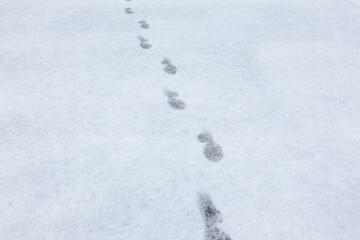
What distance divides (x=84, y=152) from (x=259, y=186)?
3.42 feet

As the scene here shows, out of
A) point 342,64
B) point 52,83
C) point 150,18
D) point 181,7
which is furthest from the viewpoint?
point 181,7

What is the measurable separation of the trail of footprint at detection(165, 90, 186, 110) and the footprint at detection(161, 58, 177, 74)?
0.91 feet

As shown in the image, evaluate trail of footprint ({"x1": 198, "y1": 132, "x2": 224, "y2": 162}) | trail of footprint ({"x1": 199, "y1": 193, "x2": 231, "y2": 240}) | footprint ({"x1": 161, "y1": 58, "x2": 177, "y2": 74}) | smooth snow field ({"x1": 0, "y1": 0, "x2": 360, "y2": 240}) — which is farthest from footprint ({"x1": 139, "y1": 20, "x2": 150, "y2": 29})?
trail of footprint ({"x1": 199, "y1": 193, "x2": 231, "y2": 240})

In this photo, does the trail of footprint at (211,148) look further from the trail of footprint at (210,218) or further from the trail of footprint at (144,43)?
the trail of footprint at (144,43)

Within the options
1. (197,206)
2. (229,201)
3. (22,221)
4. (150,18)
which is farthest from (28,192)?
(150,18)

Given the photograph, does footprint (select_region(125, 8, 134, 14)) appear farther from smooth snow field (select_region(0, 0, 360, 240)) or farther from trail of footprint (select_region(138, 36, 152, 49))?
trail of footprint (select_region(138, 36, 152, 49))

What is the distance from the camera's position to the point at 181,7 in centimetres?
362

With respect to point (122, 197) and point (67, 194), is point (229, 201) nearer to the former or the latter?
point (122, 197)

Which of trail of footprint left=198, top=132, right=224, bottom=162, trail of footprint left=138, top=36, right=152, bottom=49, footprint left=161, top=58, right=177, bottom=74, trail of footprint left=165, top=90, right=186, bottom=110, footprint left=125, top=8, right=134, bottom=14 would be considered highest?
trail of footprint left=198, top=132, right=224, bottom=162

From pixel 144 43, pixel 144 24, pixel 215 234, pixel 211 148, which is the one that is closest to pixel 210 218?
pixel 215 234

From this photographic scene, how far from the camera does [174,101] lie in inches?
96.7

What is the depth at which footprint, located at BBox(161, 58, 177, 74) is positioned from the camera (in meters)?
2.74

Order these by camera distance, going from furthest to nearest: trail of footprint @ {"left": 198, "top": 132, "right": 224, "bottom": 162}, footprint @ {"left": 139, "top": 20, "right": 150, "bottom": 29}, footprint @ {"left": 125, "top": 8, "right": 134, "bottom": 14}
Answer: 1. footprint @ {"left": 125, "top": 8, "right": 134, "bottom": 14}
2. footprint @ {"left": 139, "top": 20, "right": 150, "bottom": 29}
3. trail of footprint @ {"left": 198, "top": 132, "right": 224, "bottom": 162}

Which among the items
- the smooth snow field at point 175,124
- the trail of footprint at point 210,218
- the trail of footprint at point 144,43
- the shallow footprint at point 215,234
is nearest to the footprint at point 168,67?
the smooth snow field at point 175,124
